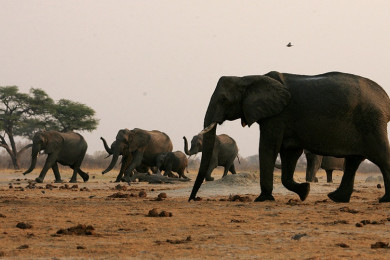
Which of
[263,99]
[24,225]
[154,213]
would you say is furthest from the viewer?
[263,99]

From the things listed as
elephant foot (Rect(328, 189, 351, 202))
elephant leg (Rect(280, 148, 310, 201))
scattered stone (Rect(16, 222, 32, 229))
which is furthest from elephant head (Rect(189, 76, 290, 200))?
scattered stone (Rect(16, 222, 32, 229))

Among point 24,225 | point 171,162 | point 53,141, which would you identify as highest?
point 53,141

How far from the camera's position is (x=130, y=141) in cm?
2616

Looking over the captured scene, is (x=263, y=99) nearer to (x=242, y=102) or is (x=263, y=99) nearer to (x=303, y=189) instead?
(x=242, y=102)

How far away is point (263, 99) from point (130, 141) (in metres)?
15.6

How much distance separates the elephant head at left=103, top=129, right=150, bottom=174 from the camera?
84.5 ft

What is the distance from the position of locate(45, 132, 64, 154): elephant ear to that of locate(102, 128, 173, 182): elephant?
225cm

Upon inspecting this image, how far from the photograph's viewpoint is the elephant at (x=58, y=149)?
25.3 m

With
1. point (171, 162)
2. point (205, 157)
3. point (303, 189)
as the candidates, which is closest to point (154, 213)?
point (205, 157)

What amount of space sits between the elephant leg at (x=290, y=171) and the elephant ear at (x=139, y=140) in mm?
15137

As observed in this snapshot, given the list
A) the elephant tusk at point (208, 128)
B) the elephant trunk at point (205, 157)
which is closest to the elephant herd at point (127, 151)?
the elephant trunk at point (205, 157)

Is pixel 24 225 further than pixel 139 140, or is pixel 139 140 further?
pixel 139 140

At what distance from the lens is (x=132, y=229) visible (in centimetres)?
728

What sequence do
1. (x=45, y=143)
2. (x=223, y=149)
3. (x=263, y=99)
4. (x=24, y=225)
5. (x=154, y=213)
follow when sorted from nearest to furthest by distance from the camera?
(x=24, y=225)
(x=154, y=213)
(x=263, y=99)
(x=45, y=143)
(x=223, y=149)
